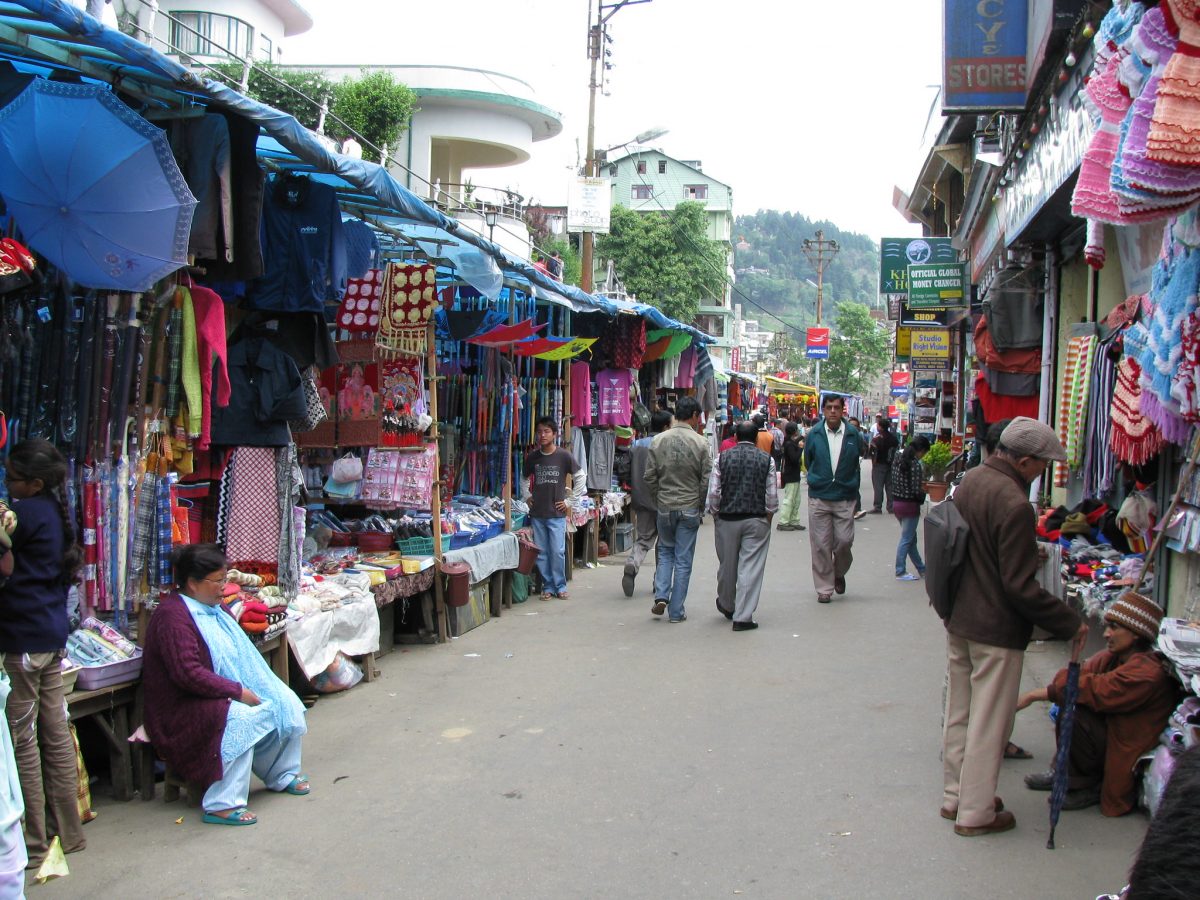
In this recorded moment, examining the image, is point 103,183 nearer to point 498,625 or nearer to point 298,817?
point 298,817

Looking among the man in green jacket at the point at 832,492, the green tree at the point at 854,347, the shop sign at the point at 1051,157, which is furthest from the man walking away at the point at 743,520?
the green tree at the point at 854,347

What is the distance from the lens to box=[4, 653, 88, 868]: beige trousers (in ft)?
14.2

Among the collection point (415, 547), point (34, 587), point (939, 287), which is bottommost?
point (415, 547)

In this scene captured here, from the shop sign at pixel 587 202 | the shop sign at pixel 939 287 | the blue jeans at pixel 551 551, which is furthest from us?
the shop sign at pixel 587 202

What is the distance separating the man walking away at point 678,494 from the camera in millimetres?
10008

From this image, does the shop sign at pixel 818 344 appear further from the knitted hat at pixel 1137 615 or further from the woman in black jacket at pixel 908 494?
the knitted hat at pixel 1137 615

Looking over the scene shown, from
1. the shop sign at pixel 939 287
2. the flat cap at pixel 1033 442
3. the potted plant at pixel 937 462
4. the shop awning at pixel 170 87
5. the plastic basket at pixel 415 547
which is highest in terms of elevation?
the shop sign at pixel 939 287

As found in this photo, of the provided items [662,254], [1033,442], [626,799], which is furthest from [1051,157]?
[662,254]

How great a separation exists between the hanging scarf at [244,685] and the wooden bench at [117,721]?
61 centimetres

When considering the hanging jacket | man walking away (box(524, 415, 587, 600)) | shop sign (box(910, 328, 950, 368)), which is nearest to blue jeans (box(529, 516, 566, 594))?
man walking away (box(524, 415, 587, 600))

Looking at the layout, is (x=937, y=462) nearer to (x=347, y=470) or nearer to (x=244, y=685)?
(x=347, y=470)

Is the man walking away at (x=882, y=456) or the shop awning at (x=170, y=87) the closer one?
the shop awning at (x=170, y=87)

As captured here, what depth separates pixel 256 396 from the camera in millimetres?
6762

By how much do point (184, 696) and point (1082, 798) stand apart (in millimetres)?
4371
